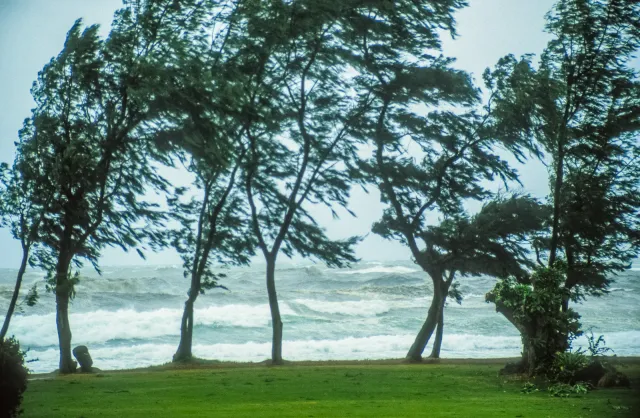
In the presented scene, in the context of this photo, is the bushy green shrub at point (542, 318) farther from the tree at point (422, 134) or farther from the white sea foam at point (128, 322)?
the white sea foam at point (128, 322)

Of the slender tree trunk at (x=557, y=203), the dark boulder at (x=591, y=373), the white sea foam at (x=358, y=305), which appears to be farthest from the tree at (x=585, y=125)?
the white sea foam at (x=358, y=305)

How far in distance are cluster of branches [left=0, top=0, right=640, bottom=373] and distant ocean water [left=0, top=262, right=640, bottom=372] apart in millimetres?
8226

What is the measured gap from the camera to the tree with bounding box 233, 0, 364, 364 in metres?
18.4

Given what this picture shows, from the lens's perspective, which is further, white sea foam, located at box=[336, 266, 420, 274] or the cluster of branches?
white sea foam, located at box=[336, 266, 420, 274]

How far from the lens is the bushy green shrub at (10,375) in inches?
323

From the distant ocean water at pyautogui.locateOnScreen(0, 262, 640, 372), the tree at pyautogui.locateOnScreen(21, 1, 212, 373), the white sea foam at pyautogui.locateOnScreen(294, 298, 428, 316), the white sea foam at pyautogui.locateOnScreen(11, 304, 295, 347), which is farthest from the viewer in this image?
the white sea foam at pyautogui.locateOnScreen(294, 298, 428, 316)

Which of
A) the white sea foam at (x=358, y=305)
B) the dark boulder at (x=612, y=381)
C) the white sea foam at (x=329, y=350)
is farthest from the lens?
the white sea foam at (x=358, y=305)

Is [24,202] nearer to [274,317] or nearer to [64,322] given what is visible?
[64,322]

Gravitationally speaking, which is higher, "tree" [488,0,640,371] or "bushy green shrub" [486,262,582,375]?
"tree" [488,0,640,371]

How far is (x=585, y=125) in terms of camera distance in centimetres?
1953

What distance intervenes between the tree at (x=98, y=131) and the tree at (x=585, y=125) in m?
8.60

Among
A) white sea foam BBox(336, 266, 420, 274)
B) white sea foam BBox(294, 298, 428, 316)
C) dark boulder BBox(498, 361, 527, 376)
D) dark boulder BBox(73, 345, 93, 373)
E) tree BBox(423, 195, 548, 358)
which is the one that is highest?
white sea foam BBox(336, 266, 420, 274)

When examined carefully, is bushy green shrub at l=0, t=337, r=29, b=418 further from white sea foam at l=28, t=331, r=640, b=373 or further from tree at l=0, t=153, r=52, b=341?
white sea foam at l=28, t=331, r=640, b=373

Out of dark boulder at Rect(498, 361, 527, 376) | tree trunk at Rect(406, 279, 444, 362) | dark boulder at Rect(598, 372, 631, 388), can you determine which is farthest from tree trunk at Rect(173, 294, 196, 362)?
dark boulder at Rect(598, 372, 631, 388)
